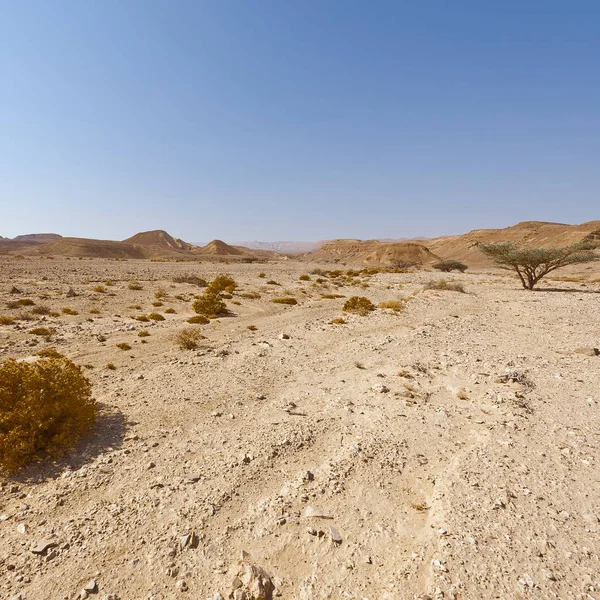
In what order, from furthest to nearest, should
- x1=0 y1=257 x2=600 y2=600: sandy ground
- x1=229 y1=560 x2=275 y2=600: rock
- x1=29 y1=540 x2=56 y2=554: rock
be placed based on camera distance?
x1=29 y1=540 x2=56 y2=554: rock < x1=0 y1=257 x2=600 y2=600: sandy ground < x1=229 y1=560 x2=275 y2=600: rock

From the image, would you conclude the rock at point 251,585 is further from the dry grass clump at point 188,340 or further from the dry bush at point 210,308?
the dry bush at point 210,308

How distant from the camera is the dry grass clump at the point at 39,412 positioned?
15.6 feet

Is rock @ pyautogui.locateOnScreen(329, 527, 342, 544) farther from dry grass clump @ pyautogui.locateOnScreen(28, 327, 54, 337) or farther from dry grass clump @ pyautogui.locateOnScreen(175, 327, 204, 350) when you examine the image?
dry grass clump @ pyautogui.locateOnScreen(28, 327, 54, 337)

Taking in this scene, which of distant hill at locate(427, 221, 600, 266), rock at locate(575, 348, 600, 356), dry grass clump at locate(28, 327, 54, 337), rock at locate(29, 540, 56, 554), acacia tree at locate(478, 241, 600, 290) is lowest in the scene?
rock at locate(29, 540, 56, 554)

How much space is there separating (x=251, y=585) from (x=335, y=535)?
1004mm

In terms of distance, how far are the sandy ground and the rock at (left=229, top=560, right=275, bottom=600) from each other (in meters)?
0.09

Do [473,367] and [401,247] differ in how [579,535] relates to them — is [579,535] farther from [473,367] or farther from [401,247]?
[401,247]

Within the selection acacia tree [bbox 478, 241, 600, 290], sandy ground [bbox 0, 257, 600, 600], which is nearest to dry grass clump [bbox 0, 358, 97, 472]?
sandy ground [bbox 0, 257, 600, 600]

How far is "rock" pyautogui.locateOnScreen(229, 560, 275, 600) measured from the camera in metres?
3.05

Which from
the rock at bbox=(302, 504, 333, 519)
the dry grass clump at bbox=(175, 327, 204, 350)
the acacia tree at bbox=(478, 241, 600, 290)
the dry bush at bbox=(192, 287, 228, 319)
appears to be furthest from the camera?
the acacia tree at bbox=(478, 241, 600, 290)

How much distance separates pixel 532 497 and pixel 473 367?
4754mm

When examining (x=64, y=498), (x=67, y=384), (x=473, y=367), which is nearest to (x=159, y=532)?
(x=64, y=498)

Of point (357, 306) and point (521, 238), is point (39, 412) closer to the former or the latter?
point (357, 306)

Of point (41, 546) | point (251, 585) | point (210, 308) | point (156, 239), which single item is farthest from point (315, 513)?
point (156, 239)
